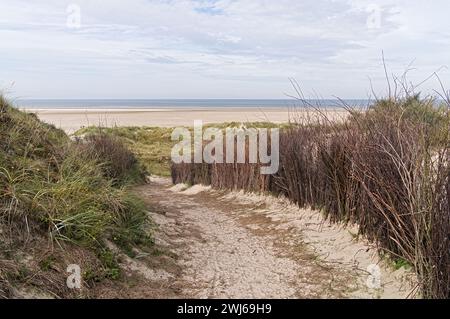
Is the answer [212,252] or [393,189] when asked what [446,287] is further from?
[212,252]

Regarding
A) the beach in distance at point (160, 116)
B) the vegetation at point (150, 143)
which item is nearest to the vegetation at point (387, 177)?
the beach in distance at point (160, 116)

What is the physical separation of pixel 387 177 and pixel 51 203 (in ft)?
10.3

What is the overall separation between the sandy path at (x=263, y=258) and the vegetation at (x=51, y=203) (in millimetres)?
501

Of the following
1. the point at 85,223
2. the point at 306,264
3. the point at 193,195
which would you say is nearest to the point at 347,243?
the point at 306,264

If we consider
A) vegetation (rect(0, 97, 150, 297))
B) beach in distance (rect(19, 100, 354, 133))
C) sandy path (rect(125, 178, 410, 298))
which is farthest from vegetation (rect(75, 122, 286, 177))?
vegetation (rect(0, 97, 150, 297))

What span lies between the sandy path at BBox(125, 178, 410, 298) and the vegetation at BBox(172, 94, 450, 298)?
0.29 meters

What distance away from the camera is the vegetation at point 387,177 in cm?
320

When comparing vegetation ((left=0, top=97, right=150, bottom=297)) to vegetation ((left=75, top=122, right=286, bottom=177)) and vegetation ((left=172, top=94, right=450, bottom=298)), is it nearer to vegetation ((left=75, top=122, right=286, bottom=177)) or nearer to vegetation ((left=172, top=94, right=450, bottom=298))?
vegetation ((left=172, top=94, right=450, bottom=298))

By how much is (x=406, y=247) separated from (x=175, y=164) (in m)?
9.31

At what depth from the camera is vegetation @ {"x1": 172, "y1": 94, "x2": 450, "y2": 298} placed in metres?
3.20

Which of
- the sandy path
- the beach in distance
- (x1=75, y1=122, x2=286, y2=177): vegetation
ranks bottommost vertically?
the sandy path

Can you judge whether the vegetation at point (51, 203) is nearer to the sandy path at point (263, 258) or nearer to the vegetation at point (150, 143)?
the sandy path at point (263, 258)
